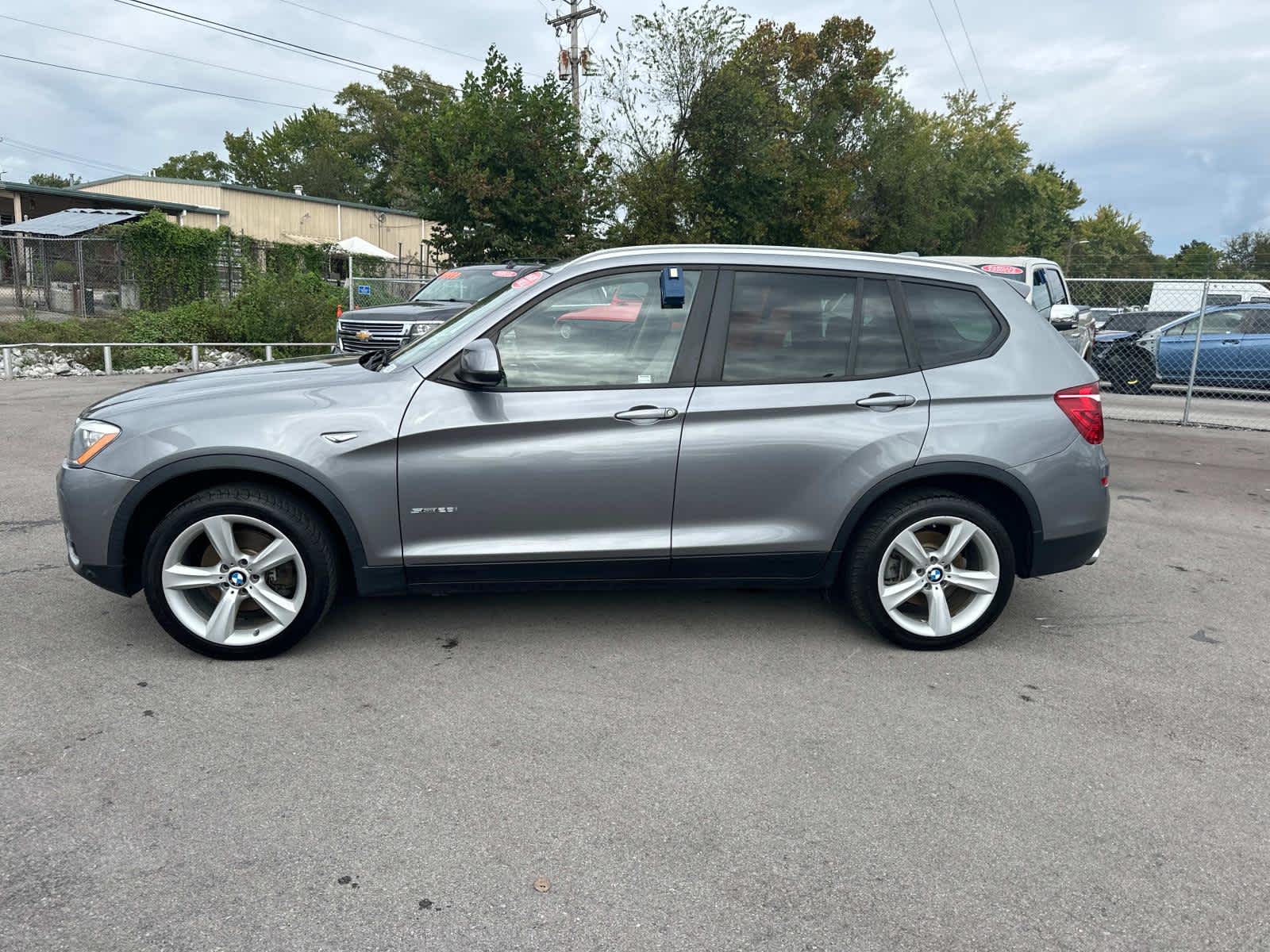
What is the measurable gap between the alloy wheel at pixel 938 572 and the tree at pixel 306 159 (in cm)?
7834

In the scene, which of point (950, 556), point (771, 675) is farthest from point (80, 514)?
point (950, 556)

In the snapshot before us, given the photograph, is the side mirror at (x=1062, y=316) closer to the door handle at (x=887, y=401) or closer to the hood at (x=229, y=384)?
the door handle at (x=887, y=401)

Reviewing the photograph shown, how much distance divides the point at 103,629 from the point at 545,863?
2.79m

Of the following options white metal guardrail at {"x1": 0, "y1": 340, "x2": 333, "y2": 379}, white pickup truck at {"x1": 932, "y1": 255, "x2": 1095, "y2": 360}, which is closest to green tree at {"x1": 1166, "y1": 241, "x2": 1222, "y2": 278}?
white pickup truck at {"x1": 932, "y1": 255, "x2": 1095, "y2": 360}

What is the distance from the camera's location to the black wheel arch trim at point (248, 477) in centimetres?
388

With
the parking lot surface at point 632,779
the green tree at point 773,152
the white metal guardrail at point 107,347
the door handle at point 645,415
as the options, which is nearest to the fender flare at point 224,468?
the parking lot surface at point 632,779

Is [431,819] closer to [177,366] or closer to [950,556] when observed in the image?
[950,556]

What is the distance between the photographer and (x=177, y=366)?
17.2 meters

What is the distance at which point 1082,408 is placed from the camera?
4367 millimetres

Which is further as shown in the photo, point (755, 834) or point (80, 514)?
point (80, 514)

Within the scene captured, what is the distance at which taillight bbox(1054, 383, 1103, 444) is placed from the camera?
4359 millimetres

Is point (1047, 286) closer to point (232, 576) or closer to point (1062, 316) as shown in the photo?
point (1062, 316)

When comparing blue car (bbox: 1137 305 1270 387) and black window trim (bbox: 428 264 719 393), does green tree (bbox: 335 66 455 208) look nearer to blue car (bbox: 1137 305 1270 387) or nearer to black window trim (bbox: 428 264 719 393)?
blue car (bbox: 1137 305 1270 387)

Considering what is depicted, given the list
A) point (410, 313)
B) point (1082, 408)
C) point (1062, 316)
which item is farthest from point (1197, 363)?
point (1082, 408)
